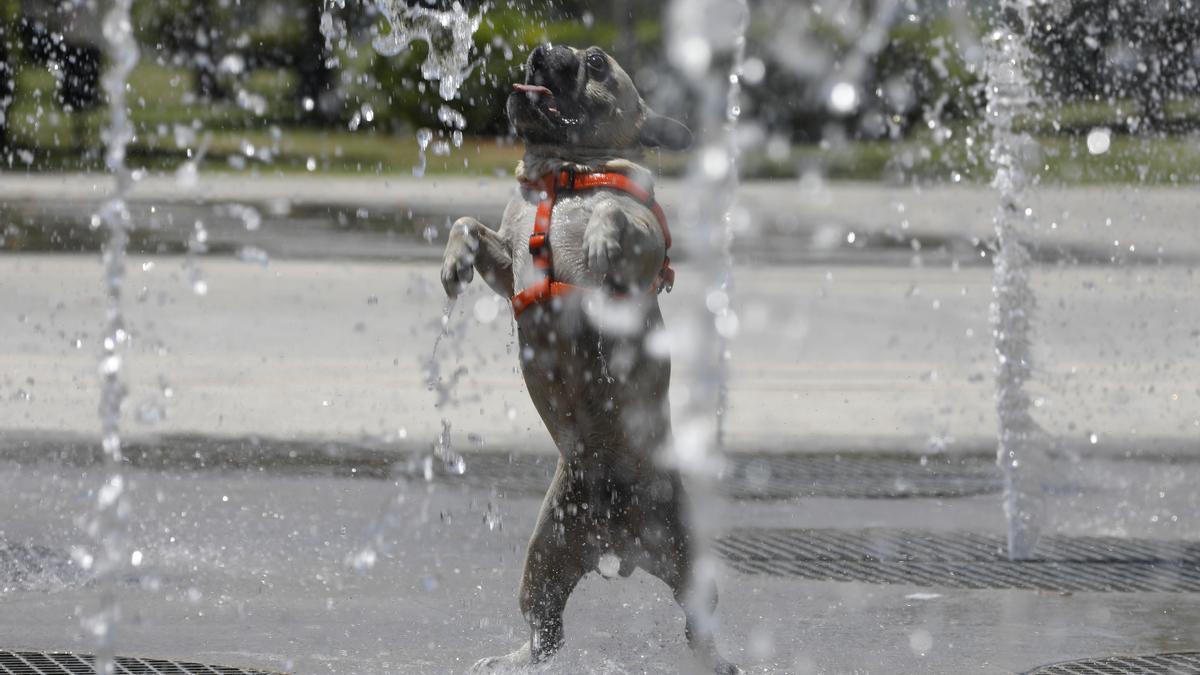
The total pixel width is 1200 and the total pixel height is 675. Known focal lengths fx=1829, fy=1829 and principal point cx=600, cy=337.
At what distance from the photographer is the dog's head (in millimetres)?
4176

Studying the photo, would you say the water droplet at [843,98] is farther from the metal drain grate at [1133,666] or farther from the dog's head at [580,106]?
the dog's head at [580,106]

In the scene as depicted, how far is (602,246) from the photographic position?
3.90 meters

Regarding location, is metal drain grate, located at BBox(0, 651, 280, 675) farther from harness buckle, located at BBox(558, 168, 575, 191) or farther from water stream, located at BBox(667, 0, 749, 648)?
harness buckle, located at BBox(558, 168, 575, 191)

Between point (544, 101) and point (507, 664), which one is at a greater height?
point (544, 101)

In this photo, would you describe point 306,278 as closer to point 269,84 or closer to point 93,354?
point 93,354

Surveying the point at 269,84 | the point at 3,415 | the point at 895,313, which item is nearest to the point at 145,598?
the point at 3,415

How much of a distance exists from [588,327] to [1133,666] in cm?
176

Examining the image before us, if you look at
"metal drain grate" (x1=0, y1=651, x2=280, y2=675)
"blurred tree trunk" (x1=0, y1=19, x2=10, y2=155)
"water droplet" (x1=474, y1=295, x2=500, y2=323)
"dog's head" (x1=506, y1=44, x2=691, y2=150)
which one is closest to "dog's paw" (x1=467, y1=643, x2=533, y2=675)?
"metal drain grate" (x1=0, y1=651, x2=280, y2=675)

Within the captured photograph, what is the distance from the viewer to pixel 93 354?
9719 millimetres

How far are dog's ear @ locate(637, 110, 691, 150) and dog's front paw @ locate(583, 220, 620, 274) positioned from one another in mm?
425

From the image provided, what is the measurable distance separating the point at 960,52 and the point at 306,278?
42.4ft

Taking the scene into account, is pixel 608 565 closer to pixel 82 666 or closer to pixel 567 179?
pixel 567 179

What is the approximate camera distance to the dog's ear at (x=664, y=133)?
4289 mm

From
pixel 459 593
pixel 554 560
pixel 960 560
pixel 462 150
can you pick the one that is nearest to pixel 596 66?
pixel 554 560
